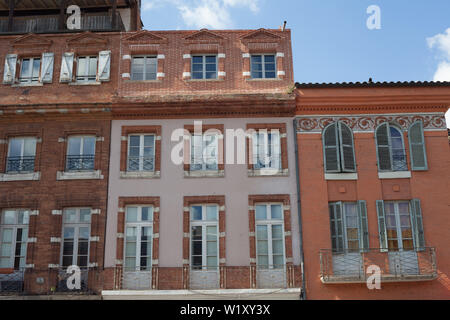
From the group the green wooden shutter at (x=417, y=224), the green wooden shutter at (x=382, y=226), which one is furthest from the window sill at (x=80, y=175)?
the green wooden shutter at (x=417, y=224)

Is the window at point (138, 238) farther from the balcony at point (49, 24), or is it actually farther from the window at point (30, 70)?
the balcony at point (49, 24)

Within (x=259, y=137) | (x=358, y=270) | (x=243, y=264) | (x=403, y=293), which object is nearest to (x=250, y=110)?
(x=259, y=137)

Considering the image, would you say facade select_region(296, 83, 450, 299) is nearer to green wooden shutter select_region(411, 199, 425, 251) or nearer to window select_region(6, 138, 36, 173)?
green wooden shutter select_region(411, 199, 425, 251)

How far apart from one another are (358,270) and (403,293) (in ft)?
5.00

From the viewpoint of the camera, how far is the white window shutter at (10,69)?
1888cm

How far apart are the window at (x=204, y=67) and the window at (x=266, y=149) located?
2.80 meters

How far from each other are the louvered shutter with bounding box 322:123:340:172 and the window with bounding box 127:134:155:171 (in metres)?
5.72

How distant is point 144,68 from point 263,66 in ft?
13.9

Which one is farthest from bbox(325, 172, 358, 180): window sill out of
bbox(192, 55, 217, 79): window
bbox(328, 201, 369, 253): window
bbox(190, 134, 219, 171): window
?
bbox(192, 55, 217, 79): window

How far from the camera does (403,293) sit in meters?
16.2

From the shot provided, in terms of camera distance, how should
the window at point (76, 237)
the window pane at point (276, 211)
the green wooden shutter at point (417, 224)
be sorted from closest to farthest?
the green wooden shutter at point (417, 224) → the window at point (76, 237) → the window pane at point (276, 211)

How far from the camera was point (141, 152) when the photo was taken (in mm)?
17875

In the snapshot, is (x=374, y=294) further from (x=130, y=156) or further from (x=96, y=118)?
(x=96, y=118)

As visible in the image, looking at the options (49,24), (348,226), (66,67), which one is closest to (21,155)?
(66,67)
